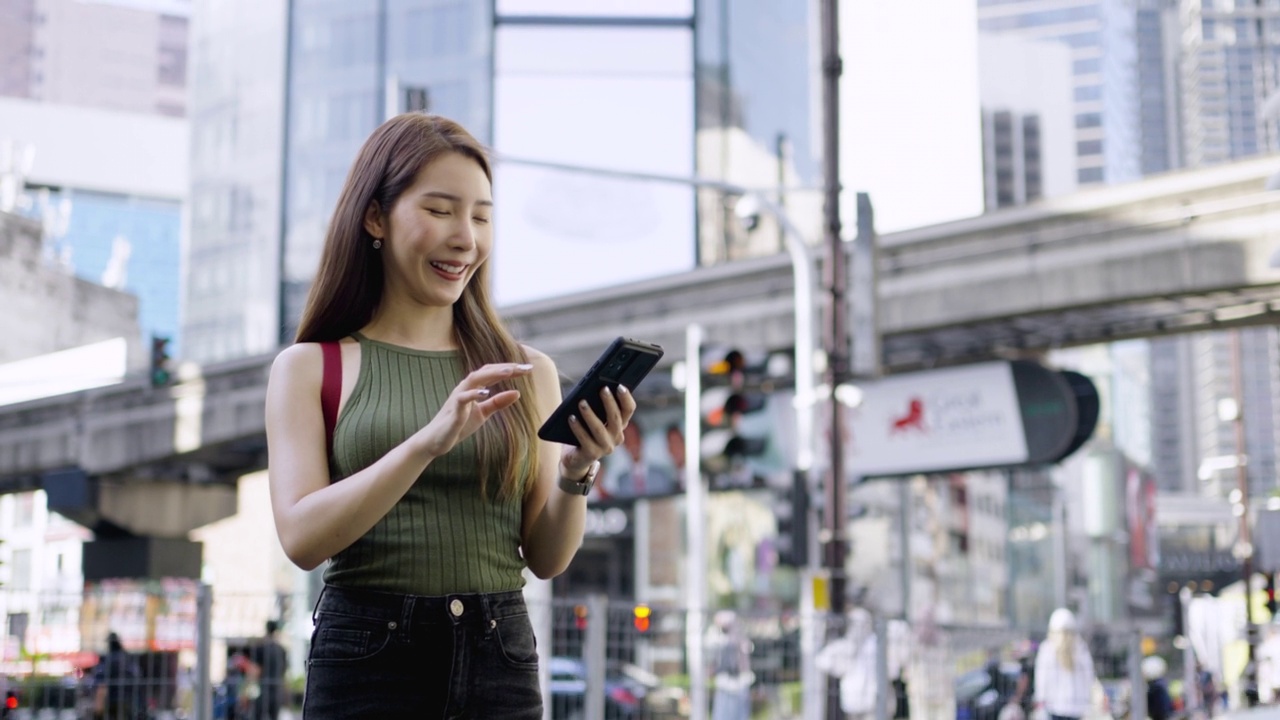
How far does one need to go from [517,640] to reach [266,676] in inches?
278

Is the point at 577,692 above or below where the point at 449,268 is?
below

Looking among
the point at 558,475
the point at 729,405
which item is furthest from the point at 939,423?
the point at 558,475

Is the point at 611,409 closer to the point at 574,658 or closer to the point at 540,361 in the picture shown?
the point at 540,361

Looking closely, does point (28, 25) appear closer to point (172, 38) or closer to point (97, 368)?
point (172, 38)

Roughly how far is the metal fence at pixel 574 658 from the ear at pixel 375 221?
594cm

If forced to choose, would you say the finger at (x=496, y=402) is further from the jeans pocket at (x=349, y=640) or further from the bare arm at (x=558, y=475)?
the jeans pocket at (x=349, y=640)

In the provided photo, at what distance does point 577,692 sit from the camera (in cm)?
927

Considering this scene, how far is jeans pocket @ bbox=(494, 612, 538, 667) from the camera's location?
8.09 feet

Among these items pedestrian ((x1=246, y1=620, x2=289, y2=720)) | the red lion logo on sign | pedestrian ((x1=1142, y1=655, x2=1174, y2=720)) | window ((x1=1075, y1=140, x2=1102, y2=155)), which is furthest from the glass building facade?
window ((x1=1075, y1=140, x2=1102, y2=155))

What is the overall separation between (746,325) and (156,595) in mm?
22295

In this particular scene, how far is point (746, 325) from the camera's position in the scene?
30234 mm

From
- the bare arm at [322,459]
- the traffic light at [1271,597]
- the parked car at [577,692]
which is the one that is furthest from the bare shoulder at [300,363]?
the traffic light at [1271,597]

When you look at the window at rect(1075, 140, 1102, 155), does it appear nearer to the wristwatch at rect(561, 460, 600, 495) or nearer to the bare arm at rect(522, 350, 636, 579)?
the bare arm at rect(522, 350, 636, 579)

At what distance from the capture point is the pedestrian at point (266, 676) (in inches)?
355
